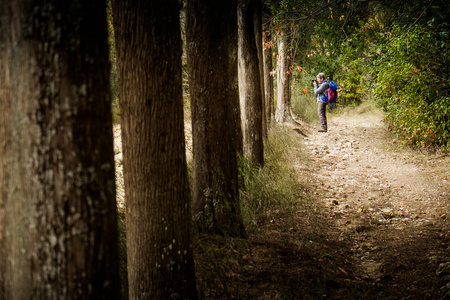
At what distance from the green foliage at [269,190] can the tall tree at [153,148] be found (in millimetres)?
2103

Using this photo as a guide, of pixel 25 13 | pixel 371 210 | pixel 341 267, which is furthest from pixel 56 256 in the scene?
pixel 371 210

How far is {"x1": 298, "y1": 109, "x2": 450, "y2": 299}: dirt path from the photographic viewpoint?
11.3 feet

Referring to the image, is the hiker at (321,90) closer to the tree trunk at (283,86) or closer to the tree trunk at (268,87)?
the tree trunk at (283,86)

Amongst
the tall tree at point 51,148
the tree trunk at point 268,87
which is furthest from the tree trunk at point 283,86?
the tall tree at point 51,148

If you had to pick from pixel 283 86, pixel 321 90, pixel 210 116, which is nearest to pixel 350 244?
pixel 210 116

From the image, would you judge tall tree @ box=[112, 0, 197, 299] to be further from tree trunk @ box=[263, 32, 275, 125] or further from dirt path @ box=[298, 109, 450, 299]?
tree trunk @ box=[263, 32, 275, 125]

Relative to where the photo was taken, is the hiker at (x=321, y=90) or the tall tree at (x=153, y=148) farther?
the hiker at (x=321, y=90)

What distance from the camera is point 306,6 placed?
786 cm

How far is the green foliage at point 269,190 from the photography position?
4.85 meters

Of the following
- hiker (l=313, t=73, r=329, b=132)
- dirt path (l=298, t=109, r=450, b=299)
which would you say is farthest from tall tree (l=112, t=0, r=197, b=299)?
hiker (l=313, t=73, r=329, b=132)

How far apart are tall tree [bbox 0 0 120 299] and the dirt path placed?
10.1 ft

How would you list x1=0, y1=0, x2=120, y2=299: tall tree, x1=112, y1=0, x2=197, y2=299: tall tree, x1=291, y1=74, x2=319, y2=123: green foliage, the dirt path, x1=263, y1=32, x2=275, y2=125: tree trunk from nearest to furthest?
x1=0, y1=0, x2=120, y2=299: tall tree
x1=112, y1=0, x2=197, y2=299: tall tree
the dirt path
x1=263, y1=32, x2=275, y2=125: tree trunk
x1=291, y1=74, x2=319, y2=123: green foliage

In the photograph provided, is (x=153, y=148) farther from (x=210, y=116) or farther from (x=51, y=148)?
(x=210, y=116)

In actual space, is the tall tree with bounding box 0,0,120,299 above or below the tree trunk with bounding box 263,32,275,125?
below
